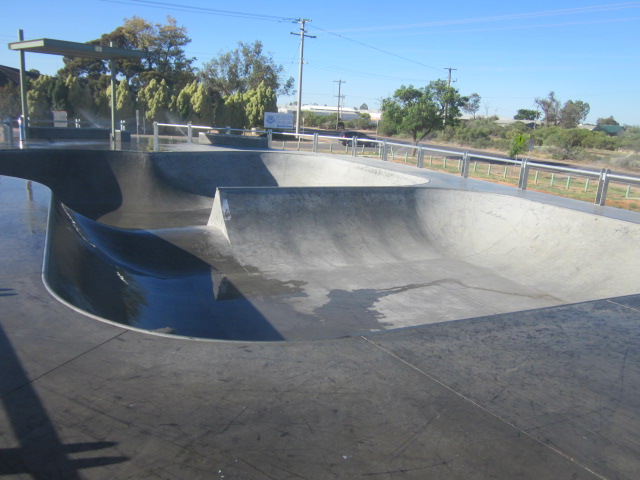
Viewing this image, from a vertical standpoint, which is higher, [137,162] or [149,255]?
[137,162]

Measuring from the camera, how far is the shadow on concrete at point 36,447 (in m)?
Answer: 1.99

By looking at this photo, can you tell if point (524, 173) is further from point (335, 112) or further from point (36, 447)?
point (335, 112)

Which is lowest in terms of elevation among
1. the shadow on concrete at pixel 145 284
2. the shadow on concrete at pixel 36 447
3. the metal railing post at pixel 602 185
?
the shadow on concrete at pixel 145 284

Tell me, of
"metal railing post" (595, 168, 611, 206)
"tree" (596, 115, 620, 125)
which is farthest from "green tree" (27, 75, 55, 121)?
"tree" (596, 115, 620, 125)

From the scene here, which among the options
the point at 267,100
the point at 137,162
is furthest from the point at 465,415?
the point at 267,100

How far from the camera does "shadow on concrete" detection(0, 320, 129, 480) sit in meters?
1.99

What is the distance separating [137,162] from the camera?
1423cm

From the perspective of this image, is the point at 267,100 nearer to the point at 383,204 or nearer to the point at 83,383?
the point at 383,204

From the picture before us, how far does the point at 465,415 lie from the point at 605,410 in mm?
794

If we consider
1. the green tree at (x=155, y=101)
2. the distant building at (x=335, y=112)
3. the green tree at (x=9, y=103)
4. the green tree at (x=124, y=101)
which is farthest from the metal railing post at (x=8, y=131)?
the distant building at (x=335, y=112)

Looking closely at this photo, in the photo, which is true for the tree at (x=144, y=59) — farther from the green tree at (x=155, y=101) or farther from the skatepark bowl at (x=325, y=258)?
the skatepark bowl at (x=325, y=258)

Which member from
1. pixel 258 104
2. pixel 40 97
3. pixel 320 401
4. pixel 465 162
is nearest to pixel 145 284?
pixel 320 401

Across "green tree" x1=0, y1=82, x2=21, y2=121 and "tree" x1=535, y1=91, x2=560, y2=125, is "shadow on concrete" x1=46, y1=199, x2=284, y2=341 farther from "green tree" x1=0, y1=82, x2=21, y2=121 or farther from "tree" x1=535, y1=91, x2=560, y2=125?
"tree" x1=535, y1=91, x2=560, y2=125

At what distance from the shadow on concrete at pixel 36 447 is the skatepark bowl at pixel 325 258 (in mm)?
1853
